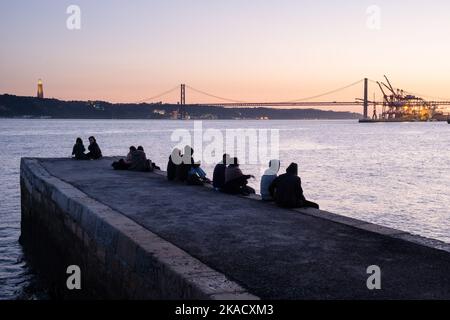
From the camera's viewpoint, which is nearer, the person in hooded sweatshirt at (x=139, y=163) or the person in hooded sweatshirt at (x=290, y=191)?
the person in hooded sweatshirt at (x=290, y=191)

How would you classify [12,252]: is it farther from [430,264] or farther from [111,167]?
[430,264]

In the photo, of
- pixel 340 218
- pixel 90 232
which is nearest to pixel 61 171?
pixel 90 232

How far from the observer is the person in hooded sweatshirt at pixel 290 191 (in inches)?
321

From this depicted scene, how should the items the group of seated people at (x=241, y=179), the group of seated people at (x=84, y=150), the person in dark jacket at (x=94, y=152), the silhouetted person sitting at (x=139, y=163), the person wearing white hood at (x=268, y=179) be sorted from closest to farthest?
Result: the group of seated people at (x=241, y=179) < the person wearing white hood at (x=268, y=179) < the silhouetted person sitting at (x=139, y=163) < the group of seated people at (x=84, y=150) < the person in dark jacket at (x=94, y=152)

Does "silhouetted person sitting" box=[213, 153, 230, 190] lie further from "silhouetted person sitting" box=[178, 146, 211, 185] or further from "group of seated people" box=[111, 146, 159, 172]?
"group of seated people" box=[111, 146, 159, 172]

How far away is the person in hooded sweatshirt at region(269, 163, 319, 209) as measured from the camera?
321 inches

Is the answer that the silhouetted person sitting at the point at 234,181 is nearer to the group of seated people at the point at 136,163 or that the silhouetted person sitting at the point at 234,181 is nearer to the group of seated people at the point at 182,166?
the group of seated people at the point at 182,166

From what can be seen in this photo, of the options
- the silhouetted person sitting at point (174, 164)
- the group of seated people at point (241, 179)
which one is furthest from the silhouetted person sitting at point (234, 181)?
the silhouetted person sitting at point (174, 164)

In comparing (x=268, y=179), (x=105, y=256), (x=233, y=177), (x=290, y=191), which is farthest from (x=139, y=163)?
(x=105, y=256)

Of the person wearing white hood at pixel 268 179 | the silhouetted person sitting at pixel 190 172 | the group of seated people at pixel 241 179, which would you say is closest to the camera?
the group of seated people at pixel 241 179

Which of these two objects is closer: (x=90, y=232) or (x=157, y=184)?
(x=90, y=232)

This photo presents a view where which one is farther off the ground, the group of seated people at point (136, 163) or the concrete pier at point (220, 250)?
the group of seated people at point (136, 163)
